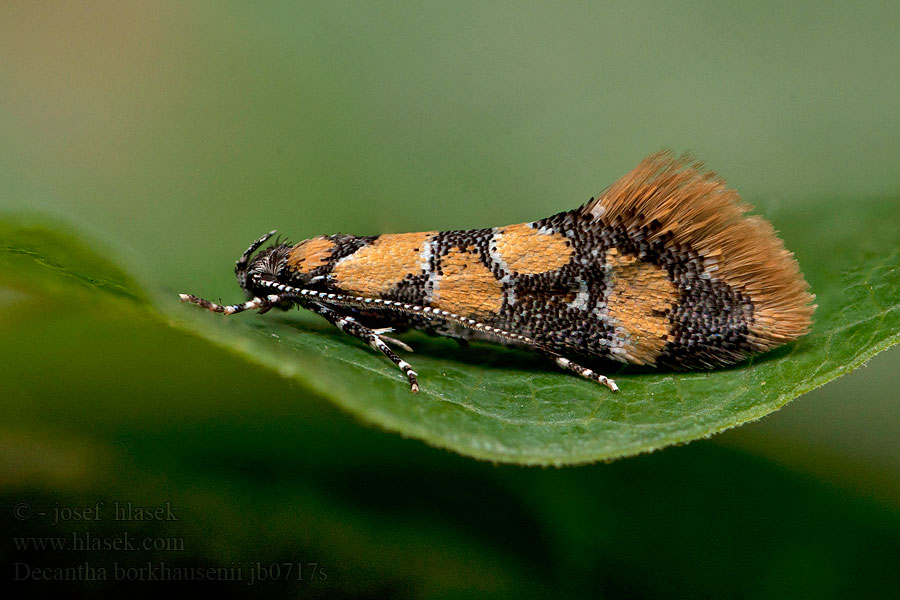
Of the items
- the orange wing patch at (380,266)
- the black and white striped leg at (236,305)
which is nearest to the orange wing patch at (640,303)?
the orange wing patch at (380,266)

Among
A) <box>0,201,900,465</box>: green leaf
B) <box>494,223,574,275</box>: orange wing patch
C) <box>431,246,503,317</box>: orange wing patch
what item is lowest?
<box>0,201,900,465</box>: green leaf

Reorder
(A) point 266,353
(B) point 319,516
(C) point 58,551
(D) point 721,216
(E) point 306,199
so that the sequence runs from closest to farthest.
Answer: (A) point 266,353 < (C) point 58,551 < (B) point 319,516 < (D) point 721,216 < (E) point 306,199

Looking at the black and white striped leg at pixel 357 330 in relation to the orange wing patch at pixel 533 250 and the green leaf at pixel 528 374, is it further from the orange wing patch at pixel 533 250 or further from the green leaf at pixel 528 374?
the orange wing patch at pixel 533 250

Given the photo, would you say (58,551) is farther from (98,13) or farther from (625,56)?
(625,56)

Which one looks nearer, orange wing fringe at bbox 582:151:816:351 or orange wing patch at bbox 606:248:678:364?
orange wing fringe at bbox 582:151:816:351

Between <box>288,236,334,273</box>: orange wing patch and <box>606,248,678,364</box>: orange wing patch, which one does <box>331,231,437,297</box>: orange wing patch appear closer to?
<box>288,236,334,273</box>: orange wing patch

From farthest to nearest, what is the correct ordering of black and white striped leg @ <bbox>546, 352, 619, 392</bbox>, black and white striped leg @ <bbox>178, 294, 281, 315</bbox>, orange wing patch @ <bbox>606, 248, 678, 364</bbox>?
black and white striped leg @ <bbox>178, 294, 281, 315</bbox> → orange wing patch @ <bbox>606, 248, 678, 364</bbox> → black and white striped leg @ <bbox>546, 352, 619, 392</bbox>

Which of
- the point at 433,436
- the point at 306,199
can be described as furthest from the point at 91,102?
the point at 433,436

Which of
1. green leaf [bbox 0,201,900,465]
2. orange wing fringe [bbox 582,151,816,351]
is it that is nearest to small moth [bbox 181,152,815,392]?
orange wing fringe [bbox 582,151,816,351]
